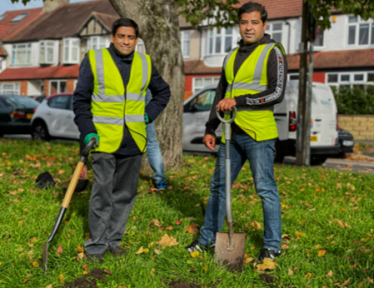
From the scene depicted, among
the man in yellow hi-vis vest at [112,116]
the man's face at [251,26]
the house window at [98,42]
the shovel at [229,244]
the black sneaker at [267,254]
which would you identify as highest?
the house window at [98,42]

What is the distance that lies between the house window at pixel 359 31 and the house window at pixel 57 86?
76.0ft

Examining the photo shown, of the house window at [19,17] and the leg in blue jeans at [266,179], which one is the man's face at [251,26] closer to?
the leg in blue jeans at [266,179]

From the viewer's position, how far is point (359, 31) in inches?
1096

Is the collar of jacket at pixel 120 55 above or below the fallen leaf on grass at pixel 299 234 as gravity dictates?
above

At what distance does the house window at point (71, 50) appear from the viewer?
42.0m

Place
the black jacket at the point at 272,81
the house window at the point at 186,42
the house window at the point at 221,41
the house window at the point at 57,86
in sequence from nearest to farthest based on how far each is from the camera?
the black jacket at the point at 272,81 < the house window at the point at 221,41 < the house window at the point at 186,42 < the house window at the point at 57,86

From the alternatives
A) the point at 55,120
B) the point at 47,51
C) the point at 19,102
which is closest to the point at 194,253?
the point at 55,120

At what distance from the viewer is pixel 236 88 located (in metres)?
4.07

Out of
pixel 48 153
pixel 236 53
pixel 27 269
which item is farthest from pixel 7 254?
pixel 48 153

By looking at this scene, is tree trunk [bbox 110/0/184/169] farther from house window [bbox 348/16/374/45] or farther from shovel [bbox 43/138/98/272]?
house window [bbox 348/16/374/45]

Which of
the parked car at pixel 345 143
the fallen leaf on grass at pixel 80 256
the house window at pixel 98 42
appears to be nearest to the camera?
the fallen leaf on grass at pixel 80 256

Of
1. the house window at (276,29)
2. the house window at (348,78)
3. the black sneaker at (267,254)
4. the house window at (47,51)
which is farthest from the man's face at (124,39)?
the house window at (47,51)

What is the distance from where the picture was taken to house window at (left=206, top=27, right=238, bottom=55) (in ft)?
106

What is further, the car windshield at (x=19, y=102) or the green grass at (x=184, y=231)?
the car windshield at (x=19, y=102)
